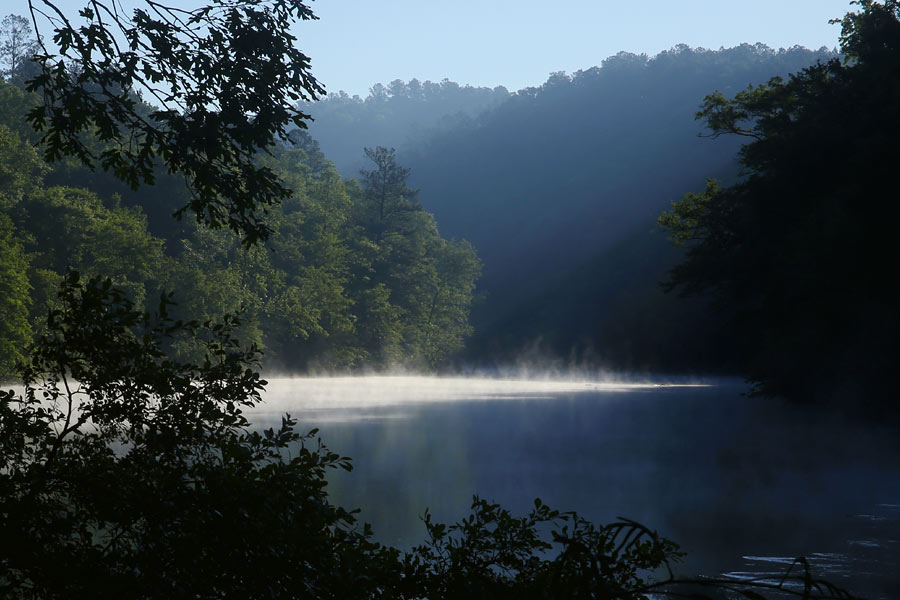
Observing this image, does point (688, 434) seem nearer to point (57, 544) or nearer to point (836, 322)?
point (836, 322)

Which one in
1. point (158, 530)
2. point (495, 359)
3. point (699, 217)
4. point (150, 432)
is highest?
point (699, 217)

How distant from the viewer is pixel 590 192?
401ft

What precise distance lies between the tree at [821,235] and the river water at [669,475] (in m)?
2.03

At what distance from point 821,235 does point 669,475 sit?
8963 millimetres

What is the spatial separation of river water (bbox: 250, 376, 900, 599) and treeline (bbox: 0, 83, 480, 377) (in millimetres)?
12323

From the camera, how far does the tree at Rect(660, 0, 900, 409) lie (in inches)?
892

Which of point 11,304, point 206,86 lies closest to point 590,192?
point 11,304

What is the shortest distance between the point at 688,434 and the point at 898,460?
6724 millimetres

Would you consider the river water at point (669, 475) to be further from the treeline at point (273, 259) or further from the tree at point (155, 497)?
the treeline at point (273, 259)

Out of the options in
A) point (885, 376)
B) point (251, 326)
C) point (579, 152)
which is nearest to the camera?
point (885, 376)

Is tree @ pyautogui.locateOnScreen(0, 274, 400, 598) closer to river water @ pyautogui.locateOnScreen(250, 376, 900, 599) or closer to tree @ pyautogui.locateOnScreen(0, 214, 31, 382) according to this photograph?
river water @ pyautogui.locateOnScreen(250, 376, 900, 599)

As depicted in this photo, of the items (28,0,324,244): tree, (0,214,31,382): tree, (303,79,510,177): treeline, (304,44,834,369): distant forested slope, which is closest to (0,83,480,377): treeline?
(0,214,31,382): tree

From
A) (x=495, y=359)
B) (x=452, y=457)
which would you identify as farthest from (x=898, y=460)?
(x=495, y=359)

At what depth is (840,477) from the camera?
16516 mm
